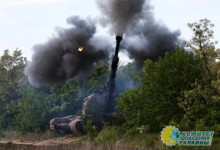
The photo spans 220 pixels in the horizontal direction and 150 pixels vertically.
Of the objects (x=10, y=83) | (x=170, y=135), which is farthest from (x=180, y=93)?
(x=10, y=83)

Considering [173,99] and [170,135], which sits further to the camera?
[173,99]

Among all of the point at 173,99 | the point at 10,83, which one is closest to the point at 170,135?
the point at 173,99

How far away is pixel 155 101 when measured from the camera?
17.9 m

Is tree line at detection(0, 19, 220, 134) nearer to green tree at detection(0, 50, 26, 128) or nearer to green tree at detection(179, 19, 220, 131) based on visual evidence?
green tree at detection(179, 19, 220, 131)

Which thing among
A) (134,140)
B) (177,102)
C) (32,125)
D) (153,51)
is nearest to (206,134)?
(177,102)

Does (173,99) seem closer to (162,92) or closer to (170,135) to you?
(162,92)

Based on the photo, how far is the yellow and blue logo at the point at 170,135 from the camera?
49.0ft

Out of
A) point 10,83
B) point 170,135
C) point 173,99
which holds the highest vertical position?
point 10,83

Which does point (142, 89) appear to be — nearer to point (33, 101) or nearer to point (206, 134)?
point (206, 134)

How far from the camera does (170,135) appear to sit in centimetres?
→ 1619

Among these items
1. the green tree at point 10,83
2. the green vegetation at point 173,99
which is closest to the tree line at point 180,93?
the green vegetation at point 173,99

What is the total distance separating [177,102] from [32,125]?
15.1 metres

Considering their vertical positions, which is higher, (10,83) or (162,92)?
(10,83)

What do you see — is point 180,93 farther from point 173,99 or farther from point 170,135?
point 170,135
